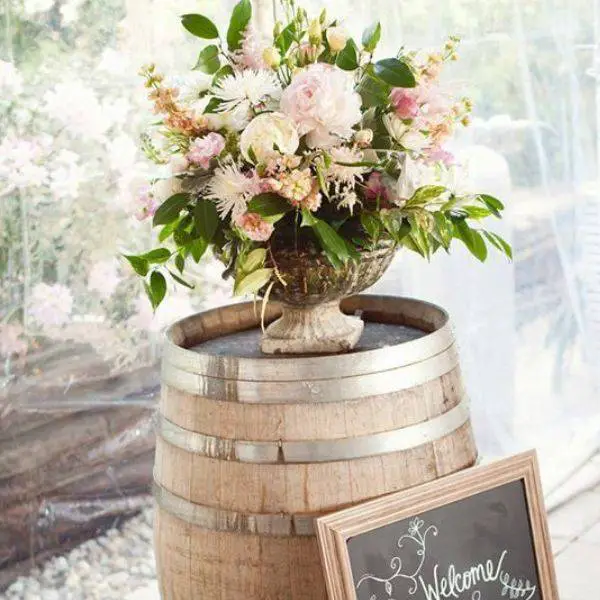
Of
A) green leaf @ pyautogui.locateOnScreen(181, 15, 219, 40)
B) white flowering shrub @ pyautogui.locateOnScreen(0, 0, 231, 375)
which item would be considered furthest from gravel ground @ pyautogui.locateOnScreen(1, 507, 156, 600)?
green leaf @ pyautogui.locateOnScreen(181, 15, 219, 40)

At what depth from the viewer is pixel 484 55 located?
289 centimetres

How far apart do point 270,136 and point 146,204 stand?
299mm

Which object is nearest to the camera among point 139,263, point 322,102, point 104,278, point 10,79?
point 322,102

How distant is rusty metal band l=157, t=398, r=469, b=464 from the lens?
5.00 ft

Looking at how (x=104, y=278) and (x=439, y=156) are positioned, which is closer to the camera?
(x=439, y=156)

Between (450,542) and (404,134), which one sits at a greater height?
(404,134)

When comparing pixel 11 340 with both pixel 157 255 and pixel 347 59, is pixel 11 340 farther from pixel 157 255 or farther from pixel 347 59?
pixel 347 59

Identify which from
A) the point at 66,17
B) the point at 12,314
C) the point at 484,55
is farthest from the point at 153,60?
the point at 484,55

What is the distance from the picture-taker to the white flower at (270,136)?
4.78 ft

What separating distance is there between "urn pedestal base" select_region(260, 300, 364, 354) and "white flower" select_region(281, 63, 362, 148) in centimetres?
31

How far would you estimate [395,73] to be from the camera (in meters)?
1.51

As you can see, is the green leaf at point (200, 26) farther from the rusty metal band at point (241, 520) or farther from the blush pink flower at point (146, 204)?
the rusty metal band at point (241, 520)

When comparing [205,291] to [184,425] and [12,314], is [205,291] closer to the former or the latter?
[12,314]

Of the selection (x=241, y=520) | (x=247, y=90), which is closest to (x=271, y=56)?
(x=247, y=90)
